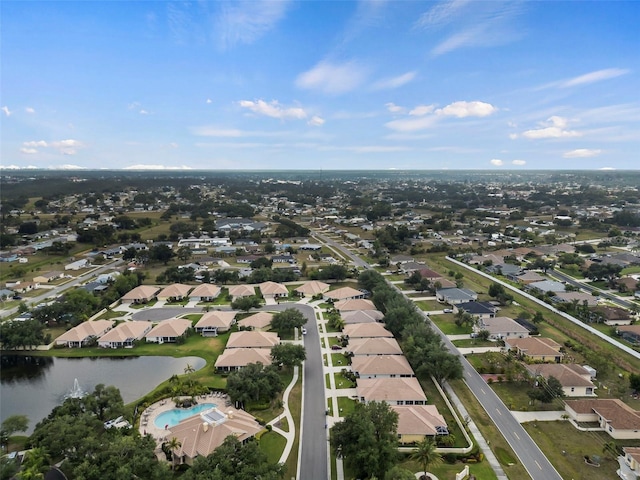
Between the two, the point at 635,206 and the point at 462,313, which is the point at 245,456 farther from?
the point at 635,206

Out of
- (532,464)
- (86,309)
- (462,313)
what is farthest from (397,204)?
(532,464)

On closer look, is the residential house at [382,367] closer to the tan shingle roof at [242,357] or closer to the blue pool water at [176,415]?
the tan shingle roof at [242,357]

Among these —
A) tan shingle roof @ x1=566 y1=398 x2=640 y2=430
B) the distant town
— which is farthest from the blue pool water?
tan shingle roof @ x1=566 y1=398 x2=640 y2=430

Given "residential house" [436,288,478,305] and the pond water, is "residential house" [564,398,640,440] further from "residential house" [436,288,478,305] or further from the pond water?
the pond water

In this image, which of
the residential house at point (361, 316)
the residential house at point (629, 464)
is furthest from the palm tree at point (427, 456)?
the residential house at point (361, 316)

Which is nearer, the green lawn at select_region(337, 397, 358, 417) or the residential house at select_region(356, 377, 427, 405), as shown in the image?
the green lawn at select_region(337, 397, 358, 417)
